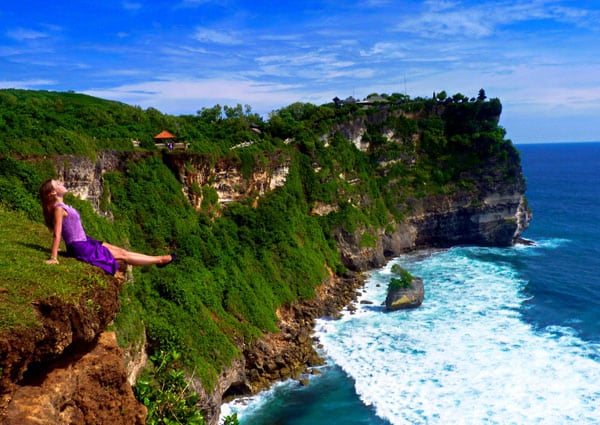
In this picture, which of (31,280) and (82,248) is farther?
(82,248)

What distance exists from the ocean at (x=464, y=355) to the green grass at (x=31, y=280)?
735 inches

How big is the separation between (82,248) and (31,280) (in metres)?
1.47

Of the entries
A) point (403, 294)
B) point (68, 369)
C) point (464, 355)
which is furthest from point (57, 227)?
point (403, 294)

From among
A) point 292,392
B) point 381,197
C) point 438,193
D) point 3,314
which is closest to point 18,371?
point 3,314

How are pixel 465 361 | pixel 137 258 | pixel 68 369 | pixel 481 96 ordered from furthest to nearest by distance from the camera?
pixel 481 96 → pixel 465 361 → pixel 137 258 → pixel 68 369

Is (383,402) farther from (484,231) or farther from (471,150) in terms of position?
(471,150)

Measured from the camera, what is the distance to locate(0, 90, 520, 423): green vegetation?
838 inches

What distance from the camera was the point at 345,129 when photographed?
60.8 meters

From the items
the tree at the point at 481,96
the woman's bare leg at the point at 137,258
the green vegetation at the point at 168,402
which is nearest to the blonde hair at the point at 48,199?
the woman's bare leg at the point at 137,258

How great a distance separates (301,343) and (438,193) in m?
36.7

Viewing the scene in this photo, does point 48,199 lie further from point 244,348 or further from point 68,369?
point 244,348

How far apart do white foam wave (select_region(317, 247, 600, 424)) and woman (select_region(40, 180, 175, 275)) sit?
20.2 m

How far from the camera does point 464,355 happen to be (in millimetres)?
31266

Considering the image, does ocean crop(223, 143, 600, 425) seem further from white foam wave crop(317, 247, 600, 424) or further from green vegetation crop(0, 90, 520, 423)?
green vegetation crop(0, 90, 520, 423)
